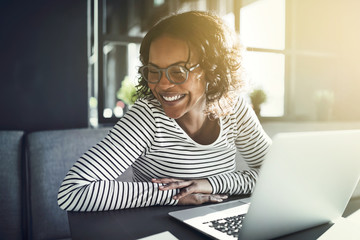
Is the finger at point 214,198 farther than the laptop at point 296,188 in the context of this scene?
Yes

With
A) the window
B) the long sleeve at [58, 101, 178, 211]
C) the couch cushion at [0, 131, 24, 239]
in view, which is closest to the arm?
the long sleeve at [58, 101, 178, 211]

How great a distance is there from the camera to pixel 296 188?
0.60 m

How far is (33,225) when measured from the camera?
5.12 ft

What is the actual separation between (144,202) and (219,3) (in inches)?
98.1

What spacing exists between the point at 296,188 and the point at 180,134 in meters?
0.66

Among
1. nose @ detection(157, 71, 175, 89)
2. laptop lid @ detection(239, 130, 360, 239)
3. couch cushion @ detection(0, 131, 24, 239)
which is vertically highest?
nose @ detection(157, 71, 175, 89)

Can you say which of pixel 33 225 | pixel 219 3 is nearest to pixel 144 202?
pixel 33 225

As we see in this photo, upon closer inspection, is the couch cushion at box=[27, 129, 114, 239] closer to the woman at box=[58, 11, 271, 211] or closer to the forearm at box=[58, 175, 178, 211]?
the woman at box=[58, 11, 271, 211]

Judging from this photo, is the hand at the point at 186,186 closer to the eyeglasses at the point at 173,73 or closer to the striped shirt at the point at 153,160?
the striped shirt at the point at 153,160

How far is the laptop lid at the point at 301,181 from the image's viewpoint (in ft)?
1.76

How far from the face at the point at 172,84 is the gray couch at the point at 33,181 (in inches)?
28.4

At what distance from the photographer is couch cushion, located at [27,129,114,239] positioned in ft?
5.10

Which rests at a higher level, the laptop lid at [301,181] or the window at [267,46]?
the window at [267,46]

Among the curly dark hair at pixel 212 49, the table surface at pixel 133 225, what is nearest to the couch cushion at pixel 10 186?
the curly dark hair at pixel 212 49
